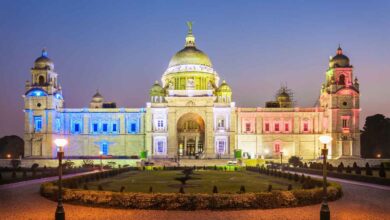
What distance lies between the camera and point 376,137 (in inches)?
3720

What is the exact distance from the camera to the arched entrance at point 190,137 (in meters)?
82.1

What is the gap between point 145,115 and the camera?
3265 inches

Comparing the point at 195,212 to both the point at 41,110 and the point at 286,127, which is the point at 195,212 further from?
the point at 286,127

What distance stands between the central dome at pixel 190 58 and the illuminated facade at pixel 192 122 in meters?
0.36

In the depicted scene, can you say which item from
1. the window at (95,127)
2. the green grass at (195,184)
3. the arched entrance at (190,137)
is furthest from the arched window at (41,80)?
the green grass at (195,184)

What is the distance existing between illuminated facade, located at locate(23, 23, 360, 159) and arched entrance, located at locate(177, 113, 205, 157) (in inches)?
6.4

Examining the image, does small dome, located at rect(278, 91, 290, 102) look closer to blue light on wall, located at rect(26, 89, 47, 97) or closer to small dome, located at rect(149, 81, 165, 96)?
small dome, located at rect(149, 81, 165, 96)

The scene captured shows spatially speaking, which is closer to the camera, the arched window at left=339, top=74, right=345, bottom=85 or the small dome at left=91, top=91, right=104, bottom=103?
the arched window at left=339, top=74, right=345, bottom=85

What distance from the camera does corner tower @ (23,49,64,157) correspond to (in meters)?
77.6

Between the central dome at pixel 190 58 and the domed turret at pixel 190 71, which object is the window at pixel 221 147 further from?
the central dome at pixel 190 58

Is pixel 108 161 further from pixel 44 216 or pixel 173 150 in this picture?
pixel 44 216

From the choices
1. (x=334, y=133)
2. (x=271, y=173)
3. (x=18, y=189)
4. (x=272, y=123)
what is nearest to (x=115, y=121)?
(x=272, y=123)

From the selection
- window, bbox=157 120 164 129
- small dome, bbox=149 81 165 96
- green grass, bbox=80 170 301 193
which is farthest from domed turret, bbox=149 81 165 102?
green grass, bbox=80 170 301 193

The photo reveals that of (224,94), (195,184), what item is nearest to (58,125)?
(224,94)
